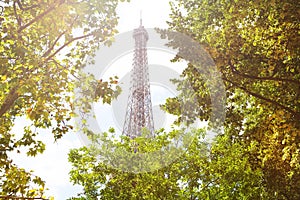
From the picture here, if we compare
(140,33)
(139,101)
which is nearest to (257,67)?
(139,101)

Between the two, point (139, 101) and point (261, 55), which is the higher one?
point (139, 101)

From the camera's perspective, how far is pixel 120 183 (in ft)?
70.9

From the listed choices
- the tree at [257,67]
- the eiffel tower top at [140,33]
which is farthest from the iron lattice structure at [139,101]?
the tree at [257,67]

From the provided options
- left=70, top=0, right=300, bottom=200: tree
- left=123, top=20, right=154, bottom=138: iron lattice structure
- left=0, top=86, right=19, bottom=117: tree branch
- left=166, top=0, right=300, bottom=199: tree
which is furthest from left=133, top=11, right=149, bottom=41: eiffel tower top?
left=0, top=86, right=19, bottom=117: tree branch

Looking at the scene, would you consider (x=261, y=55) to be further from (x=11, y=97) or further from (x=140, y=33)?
(x=140, y=33)

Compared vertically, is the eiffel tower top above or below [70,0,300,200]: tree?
above

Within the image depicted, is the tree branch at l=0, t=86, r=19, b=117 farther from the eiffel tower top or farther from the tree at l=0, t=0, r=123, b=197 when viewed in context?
the eiffel tower top

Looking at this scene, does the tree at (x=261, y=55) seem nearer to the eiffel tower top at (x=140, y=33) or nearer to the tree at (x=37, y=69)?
the tree at (x=37, y=69)

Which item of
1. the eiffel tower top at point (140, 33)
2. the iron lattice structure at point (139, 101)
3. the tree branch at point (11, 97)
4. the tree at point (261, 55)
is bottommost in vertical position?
the tree branch at point (11, 97)

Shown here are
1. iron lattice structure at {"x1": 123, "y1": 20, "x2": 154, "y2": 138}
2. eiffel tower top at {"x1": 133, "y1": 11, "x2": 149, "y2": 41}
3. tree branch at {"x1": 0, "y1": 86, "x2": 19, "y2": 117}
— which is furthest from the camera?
eiffel tower top at {"x1": 133, "y1": 11, "x2": 149, "y2": 41}

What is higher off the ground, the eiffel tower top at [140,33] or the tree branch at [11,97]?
the eiffel tower top at [140,33]

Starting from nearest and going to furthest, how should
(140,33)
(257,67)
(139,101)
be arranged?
(257,67)
(139,101)
(140,33)

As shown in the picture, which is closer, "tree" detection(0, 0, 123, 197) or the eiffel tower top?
"tree" detection(0, 0, 123, 197)

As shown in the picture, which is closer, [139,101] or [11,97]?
[11,97]
